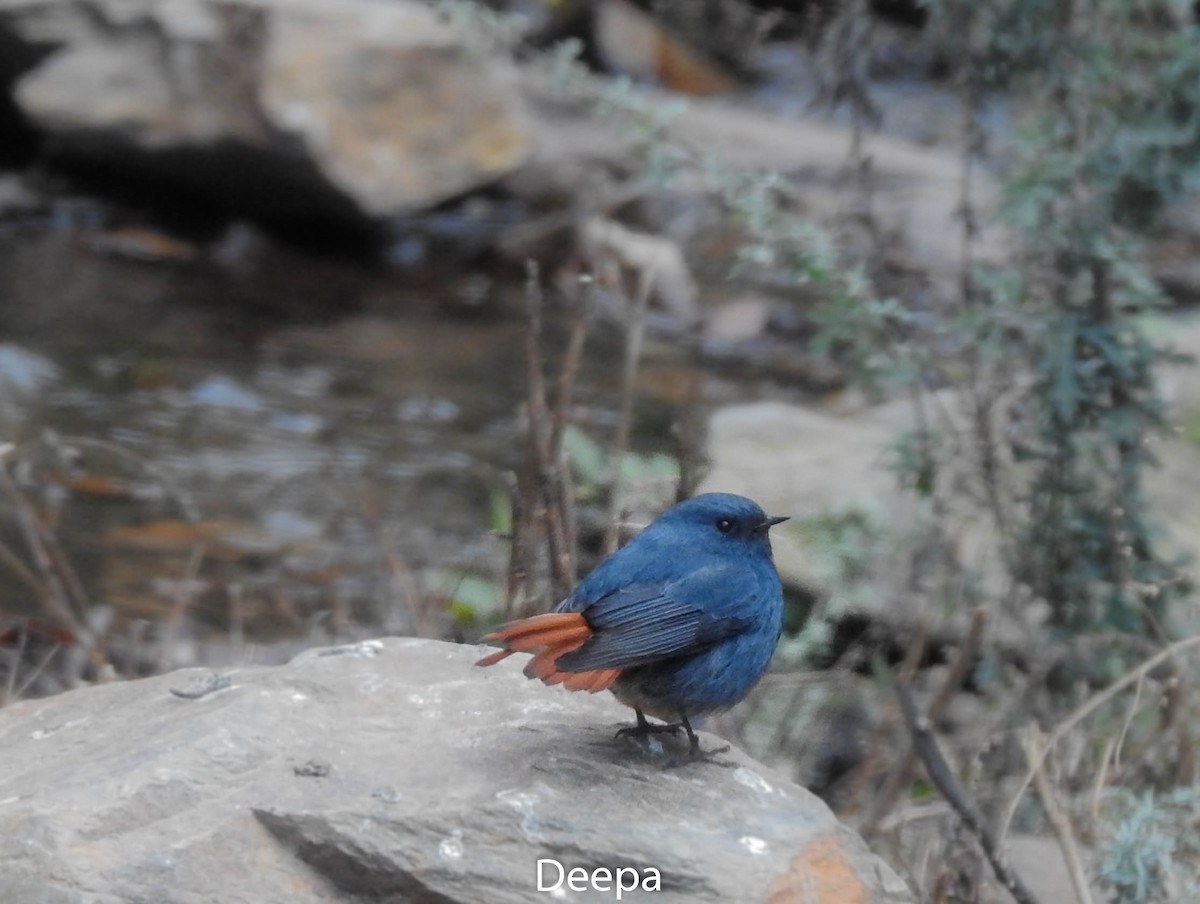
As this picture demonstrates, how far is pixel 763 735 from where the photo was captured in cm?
403

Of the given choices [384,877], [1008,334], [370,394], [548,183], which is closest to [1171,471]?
[1008,334]

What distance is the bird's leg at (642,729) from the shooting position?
2.85m

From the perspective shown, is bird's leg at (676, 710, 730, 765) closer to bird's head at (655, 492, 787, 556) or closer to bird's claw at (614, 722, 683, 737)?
bird's claw at (614, 722, 683, 737)

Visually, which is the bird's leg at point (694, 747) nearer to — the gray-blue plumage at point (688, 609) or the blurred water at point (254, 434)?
the gray-blue plumage at point (688, 609)

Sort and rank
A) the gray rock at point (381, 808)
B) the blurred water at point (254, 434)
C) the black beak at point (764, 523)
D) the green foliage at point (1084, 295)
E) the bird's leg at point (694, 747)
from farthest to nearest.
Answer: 1. the blurred water at point (254, 434)
2. the green foliage at point (1084, 295)
3. the black beak at point (764, 523)
4. the bird's leg at point (694, 747)
5. the gray rock at point (381, 808)

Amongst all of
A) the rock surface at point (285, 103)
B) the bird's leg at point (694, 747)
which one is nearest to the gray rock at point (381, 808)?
the bird's leg at point (694, 747)

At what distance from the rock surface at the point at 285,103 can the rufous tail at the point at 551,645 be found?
6.89m

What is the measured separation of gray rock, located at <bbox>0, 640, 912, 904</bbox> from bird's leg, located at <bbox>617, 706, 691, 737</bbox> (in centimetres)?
2

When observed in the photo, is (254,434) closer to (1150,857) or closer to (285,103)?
(285,103)

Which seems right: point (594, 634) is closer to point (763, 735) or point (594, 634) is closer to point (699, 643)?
point (699, 643)

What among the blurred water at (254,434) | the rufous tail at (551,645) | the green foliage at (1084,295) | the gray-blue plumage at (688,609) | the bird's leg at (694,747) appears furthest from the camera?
the blurred water at (254,434)

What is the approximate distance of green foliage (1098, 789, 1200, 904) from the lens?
2967 millimetres

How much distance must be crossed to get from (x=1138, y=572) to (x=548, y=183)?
21.6ft

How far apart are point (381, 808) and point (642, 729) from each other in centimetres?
53
